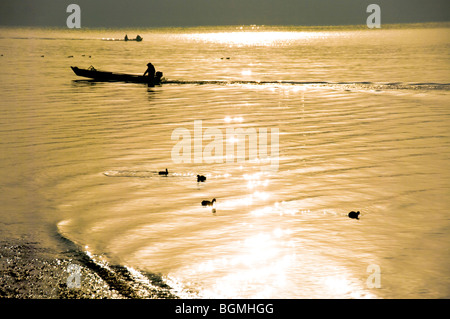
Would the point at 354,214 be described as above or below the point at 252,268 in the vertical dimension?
above

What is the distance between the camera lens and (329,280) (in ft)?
30.5

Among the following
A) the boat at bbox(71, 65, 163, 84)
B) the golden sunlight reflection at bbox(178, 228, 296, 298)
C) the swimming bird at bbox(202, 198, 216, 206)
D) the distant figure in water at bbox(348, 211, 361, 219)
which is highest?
the boat at bbox(71, 65, 163, 84)

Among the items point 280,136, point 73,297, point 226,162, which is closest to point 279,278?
point 73,297

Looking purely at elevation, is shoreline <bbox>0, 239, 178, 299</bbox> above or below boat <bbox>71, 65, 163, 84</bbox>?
below

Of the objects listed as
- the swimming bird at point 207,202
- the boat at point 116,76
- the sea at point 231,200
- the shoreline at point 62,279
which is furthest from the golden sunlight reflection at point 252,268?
the boat at point 116,76

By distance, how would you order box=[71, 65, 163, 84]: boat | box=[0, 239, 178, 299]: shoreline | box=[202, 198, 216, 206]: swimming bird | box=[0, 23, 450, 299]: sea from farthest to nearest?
box=[71, 65, 163, 84]: boat, box=[202, 198, 216, 206]: swimming bird, box=[0, 23, 450, 299]: sea, box=[0, 239, 178, 299]: shoreline

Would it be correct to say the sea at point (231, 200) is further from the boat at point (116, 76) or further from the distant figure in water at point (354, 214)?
the boat at point (116, 76)

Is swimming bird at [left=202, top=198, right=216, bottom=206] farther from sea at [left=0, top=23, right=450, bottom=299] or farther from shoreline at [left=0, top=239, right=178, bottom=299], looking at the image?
shoreline at [left=0, top=239, right=178, bottom=299]

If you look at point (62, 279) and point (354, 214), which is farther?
point (354, 214)

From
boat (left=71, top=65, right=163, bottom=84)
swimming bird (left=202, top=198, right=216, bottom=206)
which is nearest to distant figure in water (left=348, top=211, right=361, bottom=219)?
swimming bird (left=202, top=198, right=216, bottom=206)

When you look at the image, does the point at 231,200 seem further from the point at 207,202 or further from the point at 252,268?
the point at 252,268

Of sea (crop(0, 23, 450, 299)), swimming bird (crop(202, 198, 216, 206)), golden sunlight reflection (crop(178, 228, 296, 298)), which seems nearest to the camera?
golden sunlight reflection (crop(178, 228, 296, 298))

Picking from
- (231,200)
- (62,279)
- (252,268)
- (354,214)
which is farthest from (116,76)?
(62,279)
